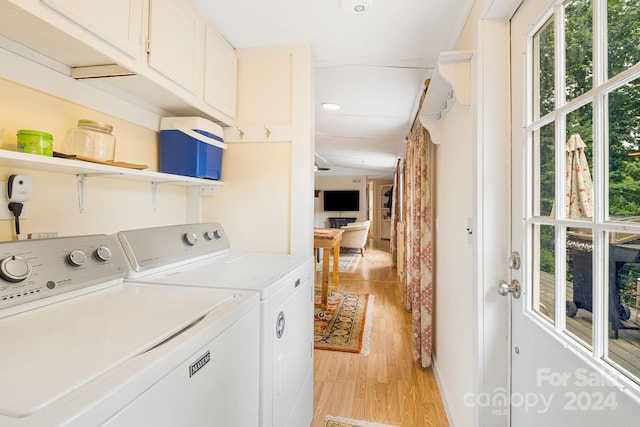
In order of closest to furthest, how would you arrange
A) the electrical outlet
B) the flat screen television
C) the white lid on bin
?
1. the electrical outlet
2. the white lid on bin
3. the flat screen television

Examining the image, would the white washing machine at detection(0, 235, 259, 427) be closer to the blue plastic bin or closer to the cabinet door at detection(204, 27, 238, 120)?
the blue plastic bin

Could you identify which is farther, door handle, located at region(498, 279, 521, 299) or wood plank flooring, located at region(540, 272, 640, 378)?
door handle, located at region(498, 279, 521, 299)

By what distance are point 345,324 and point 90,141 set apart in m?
2.67

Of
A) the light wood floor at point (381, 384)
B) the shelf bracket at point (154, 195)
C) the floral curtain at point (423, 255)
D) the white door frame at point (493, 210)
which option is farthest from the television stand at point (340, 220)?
the white door frame at point (493, 210)

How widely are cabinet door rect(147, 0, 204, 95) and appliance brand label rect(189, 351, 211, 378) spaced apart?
1102mm

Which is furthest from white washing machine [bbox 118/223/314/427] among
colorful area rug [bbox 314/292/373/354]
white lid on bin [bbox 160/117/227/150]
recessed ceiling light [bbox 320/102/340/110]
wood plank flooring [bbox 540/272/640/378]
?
recessed ceiling light [bbox 320/102/340/110]

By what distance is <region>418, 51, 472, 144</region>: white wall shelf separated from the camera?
1.28 meters

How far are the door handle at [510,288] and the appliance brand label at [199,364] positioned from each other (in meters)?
0.98

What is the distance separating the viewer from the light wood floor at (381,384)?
5.79 ft

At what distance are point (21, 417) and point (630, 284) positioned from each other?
41.0 inches

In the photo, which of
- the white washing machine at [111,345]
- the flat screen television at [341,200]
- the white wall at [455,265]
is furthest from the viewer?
the flat screen television at [341,200]

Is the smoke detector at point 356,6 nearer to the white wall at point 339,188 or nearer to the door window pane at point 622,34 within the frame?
the door window pane at point 622,34

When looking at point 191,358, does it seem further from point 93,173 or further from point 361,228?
point 361,228

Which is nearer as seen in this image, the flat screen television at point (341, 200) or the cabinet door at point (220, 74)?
the cabinet door at point (220, 74)
